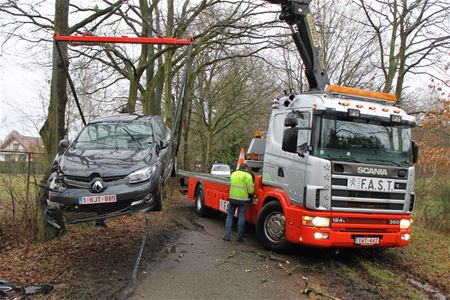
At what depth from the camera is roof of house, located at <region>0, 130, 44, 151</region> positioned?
32.6ft

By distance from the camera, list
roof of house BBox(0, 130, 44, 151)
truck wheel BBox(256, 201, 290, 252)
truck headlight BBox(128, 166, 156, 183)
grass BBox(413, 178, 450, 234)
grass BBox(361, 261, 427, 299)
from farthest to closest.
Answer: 1. grass BBox(413, 178, 450, 234)
2. roof of house BBox(0, 130, 44, 151)
3. truck wheel BBox(256, 201, 290, 252)
4. truck headlight BBox(128, 166, 156, 183)
5. grass BBox(361, 261, 427, 299)

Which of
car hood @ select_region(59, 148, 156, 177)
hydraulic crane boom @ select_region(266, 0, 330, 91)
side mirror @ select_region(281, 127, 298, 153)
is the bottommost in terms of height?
car hood @ select_region(59, 148, 156, 177)

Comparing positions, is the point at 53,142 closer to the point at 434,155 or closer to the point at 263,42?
the point at 263,42

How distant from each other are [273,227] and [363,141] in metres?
2.41

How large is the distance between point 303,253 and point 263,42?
8.85m

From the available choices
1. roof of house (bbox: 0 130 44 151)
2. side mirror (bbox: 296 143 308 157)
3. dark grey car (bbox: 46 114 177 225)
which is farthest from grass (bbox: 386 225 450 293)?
roof of house (bbox: 0 130 44 151)

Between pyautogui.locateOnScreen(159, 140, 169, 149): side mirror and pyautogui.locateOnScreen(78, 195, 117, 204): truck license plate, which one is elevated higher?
pyautogui.locateOnScreen(159, 140, 169, 149): side mirror

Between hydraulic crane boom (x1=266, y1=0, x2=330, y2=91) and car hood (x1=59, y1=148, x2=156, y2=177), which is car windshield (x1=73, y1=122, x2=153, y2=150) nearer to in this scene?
car hood (x1=59, y1=148, x2=156, y2=177)

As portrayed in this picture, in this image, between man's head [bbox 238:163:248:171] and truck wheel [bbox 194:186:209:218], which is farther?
truck wheel [bbox 194:186:209:218]

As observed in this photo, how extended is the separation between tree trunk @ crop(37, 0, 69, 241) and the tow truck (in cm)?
444

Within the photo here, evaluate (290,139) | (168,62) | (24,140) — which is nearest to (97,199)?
(290,139)

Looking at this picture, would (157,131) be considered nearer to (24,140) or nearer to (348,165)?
(348,165)

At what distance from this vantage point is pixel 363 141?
744cm

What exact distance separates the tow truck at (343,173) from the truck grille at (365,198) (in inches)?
0.7
